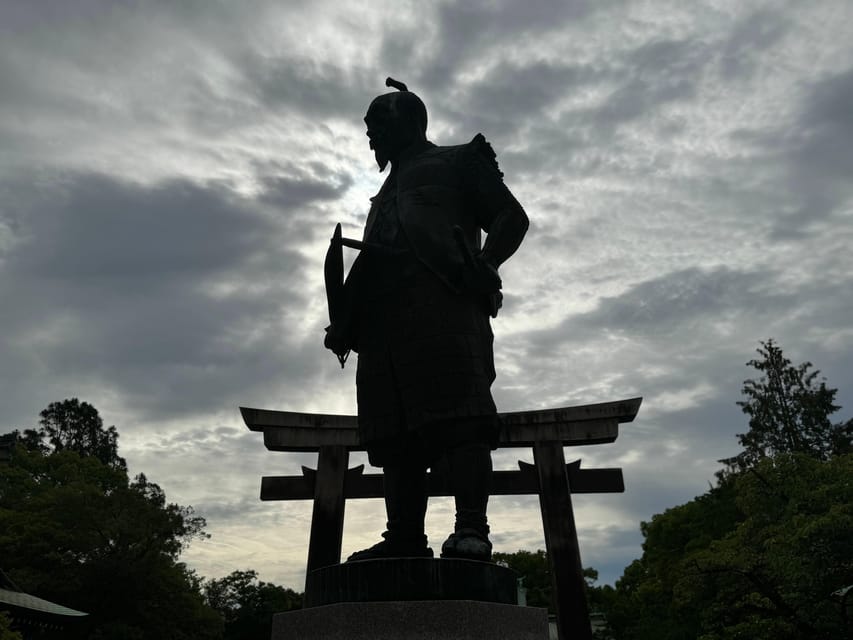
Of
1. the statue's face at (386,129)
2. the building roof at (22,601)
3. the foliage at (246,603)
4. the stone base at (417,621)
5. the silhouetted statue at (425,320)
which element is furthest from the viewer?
the foliage at (246,603)

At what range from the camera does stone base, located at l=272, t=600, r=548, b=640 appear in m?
3.03

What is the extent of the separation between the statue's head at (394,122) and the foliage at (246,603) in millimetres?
36418

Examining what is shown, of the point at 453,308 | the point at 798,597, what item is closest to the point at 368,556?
the point at 453,308

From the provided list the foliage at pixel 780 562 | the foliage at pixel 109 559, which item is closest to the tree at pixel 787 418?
the foliage at pixel 780 562

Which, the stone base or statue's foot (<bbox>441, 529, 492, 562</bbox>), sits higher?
statue's foot (<bbox>441, 529, 492, 562</bbox>)

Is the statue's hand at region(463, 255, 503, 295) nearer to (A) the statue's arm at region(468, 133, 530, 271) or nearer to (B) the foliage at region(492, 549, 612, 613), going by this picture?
(A) the statue's arm at region(468, 133, 530, 271)

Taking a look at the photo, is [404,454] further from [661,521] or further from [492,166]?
[661,521]

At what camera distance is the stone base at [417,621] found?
119 inches

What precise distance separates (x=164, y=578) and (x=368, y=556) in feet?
72.0

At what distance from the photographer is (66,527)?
74.3 ft

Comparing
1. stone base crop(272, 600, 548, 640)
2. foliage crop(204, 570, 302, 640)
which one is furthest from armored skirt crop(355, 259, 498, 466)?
foliage crop(204, 570, 302, 640)

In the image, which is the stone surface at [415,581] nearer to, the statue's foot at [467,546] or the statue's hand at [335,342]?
the statue's foot at [467,546]

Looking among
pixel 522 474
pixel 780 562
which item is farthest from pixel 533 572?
pixel 522 474

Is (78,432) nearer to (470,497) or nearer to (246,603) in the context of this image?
(246,603)
